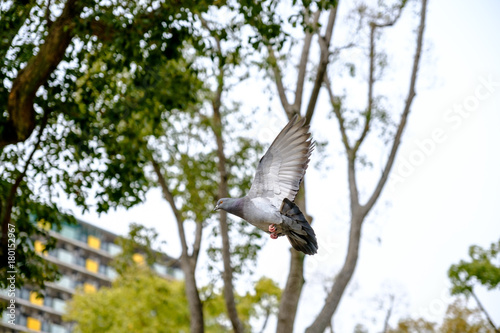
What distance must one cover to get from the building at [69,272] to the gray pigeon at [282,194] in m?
45.2

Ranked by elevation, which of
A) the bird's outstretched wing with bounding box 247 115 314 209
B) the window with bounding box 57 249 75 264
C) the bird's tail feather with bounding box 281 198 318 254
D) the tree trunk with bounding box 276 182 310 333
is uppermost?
the window with bounding box 57 249 75 264

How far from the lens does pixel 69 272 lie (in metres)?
54.7

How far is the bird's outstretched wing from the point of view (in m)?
4.51

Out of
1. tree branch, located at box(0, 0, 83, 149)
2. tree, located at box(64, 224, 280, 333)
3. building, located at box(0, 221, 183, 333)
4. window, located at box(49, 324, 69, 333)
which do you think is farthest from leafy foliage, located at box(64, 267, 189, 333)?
window, located at box(49, 324, 69, 333)

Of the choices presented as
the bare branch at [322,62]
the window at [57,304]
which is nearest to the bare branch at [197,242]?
the bare branch at [322,62]

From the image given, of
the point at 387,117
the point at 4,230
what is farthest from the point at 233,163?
the point at 4,230

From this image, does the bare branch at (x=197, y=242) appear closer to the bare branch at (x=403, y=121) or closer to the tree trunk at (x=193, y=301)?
the tree trunk at (x=193, y=301)

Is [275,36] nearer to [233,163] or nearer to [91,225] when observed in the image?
[233,163]

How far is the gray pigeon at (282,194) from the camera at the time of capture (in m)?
4.32

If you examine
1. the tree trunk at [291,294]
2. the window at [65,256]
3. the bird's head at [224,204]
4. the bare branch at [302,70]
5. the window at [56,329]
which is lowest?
the bird's head at [224,204]

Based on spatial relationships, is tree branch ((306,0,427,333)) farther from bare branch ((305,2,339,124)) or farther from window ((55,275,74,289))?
window ((55,275,74,289))

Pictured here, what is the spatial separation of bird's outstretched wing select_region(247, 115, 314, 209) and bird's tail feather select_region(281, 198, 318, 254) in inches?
7.1

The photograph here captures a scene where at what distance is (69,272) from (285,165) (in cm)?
5325

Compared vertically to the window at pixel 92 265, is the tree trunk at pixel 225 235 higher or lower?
lower
